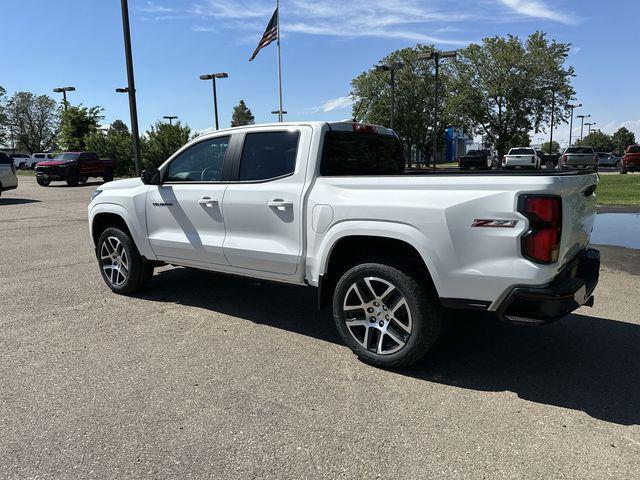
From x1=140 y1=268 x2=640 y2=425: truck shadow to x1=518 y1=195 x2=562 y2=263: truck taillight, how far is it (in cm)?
103

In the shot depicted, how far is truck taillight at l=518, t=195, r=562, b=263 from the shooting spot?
3096mm

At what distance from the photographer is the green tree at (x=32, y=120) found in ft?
302

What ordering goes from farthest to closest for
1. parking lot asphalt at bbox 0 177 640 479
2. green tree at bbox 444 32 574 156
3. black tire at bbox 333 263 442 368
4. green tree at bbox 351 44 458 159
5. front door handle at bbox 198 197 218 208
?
green tree at bbox 351 44 458 159
green tree at bbox 444 32 574 156
front door handle at bbox 198 197 218 208
black tire at bbox 333 263 442 368
parking lot asphalt at bbox 0 177 640 479

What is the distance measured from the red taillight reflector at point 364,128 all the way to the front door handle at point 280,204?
1001mm

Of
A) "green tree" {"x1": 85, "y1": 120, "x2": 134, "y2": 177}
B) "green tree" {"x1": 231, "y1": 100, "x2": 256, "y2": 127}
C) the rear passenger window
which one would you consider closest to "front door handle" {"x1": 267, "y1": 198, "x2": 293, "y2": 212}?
the rear passenger window

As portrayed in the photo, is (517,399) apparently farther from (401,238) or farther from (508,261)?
(401,238)

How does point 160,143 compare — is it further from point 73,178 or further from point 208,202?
point 208,202

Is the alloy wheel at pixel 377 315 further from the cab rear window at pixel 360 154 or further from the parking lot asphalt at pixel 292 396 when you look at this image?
the cab rear window at pixel 360 154

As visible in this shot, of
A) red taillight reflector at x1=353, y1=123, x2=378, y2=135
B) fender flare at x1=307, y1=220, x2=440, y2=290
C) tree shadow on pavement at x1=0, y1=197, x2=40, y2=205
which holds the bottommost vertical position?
tree shadow on pavement at x1=0, y1=197, x2=40, y2=205

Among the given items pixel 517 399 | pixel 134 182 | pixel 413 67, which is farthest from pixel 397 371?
pixel 413 67

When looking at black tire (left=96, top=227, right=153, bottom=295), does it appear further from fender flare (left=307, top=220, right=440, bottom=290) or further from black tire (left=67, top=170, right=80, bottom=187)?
black tire (left=67, top=170, right=80, bottom=187)

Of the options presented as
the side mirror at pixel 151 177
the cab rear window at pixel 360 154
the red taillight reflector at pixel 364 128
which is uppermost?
the red taillight reflector at pixel 364 128

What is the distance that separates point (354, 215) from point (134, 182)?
311cm

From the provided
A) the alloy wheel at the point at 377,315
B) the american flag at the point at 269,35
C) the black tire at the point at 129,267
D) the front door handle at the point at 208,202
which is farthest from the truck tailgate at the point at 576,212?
the american flag at the point at 269,35
